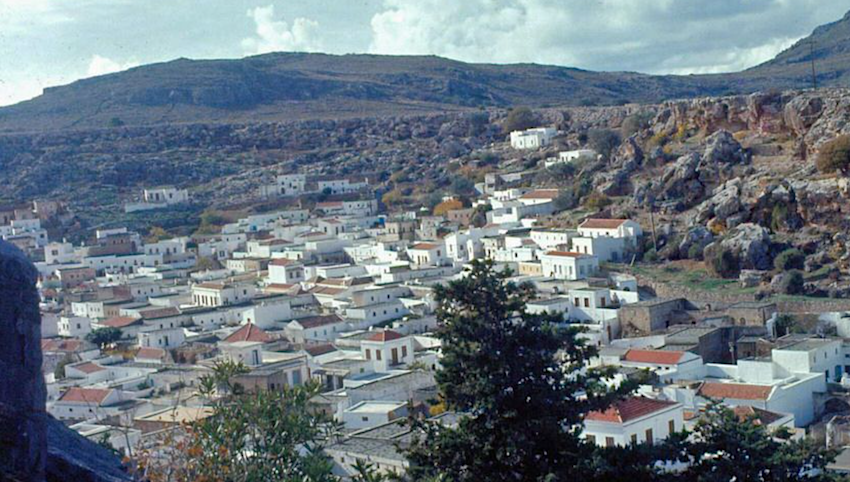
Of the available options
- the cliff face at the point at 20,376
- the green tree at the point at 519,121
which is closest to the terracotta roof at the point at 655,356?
the cliff face at the point at 20,376

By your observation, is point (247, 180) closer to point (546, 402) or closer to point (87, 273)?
point (87, 273)

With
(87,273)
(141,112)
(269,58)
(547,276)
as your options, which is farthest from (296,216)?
(269,58)

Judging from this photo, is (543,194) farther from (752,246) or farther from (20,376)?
(20,376)

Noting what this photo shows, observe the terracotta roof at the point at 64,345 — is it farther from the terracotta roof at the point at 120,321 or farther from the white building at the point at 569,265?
the white building at the point at 569,265

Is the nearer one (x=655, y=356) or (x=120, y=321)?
(x=655, y=356)

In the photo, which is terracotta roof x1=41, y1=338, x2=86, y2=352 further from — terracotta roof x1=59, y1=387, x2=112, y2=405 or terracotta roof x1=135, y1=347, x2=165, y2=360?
terracotta roof x1=59, y1=387, x2=112, y2=405

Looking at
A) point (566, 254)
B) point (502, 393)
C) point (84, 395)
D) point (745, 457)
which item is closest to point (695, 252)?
point (566, 254)
